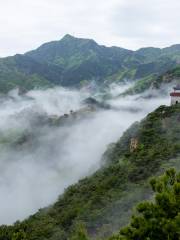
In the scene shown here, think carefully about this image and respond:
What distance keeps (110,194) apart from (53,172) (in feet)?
130

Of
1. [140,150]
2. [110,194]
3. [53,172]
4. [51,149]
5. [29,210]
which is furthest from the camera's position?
[51,149]

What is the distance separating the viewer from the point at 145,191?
127ft

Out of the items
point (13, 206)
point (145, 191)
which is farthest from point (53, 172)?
point (145, 191)

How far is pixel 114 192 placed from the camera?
43.4 m

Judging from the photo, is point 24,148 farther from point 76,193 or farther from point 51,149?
point 76,193

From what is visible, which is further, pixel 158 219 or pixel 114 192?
pixel 114 192

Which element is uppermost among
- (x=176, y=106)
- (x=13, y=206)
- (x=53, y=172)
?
(x=176, y=106)

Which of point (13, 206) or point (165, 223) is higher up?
point (165, 223)

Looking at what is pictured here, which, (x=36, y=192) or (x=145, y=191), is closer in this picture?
(x=145, y=191)

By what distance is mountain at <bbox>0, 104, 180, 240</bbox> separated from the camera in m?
37.8

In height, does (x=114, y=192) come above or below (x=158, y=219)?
below

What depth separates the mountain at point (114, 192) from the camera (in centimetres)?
3784

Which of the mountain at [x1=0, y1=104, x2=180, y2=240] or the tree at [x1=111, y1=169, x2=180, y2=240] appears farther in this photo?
the mountain at [x1=0, y1=104, x2=180, y2=240]

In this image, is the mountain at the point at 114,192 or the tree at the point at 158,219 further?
the mountain at the point at 114,192
